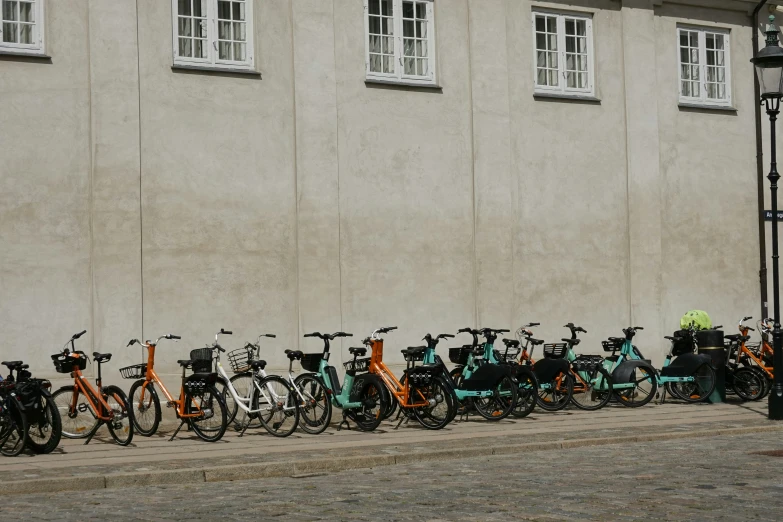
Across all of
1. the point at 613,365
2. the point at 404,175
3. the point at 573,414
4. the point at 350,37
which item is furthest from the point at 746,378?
the point at 350,37

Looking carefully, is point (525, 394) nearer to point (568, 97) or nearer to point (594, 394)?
point (594, 394)

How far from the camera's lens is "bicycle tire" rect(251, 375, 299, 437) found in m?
14.5

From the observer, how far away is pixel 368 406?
15.1 m

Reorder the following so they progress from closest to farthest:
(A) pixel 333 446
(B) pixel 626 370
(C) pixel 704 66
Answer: (A) pixel 333 446, (B) pixel 626 370, (C) pixel 704 66

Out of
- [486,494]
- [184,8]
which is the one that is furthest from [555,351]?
[486,494]

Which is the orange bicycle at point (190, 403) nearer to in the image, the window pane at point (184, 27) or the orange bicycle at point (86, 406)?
the orange bicycle at point (86, 406)

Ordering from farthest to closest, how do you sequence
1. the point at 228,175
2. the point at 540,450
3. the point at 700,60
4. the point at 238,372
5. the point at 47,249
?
1. the point at 700,60
2. the point at 228,175
3. the point at 47,249
4. the point at 238,372
5. the point at 540,450

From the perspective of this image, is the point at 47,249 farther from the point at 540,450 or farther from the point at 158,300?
the point at 540,450

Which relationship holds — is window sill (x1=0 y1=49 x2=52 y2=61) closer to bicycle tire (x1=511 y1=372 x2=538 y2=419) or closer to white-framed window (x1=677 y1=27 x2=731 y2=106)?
bicycle tire (x1=511 y1=372 x2=538 y2=419)

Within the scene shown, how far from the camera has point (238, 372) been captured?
14867mm

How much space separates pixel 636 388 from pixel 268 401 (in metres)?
6.01

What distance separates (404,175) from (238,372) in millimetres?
5005

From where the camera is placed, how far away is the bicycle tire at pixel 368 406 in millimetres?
14867

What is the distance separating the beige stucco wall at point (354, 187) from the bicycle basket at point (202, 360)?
5.48 ft
